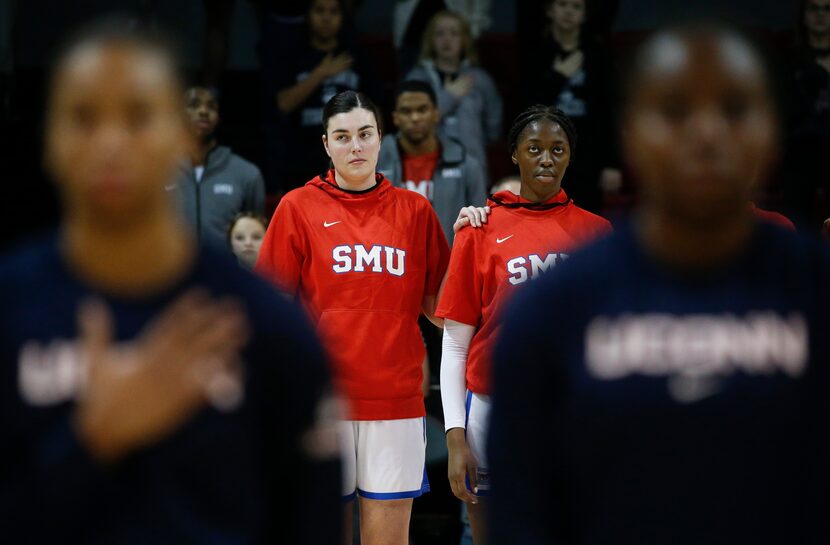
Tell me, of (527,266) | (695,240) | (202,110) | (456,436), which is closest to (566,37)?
(202,110)

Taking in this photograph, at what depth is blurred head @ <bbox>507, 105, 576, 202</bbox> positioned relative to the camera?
398 centimetres

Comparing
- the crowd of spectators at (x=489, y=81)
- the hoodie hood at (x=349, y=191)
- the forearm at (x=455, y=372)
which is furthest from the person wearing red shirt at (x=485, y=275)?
the crowd of spectators at (x=489, y=81)

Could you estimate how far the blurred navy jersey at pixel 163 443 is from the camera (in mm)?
1531

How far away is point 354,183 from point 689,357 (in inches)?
108

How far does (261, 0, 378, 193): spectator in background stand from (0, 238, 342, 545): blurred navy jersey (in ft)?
17.7

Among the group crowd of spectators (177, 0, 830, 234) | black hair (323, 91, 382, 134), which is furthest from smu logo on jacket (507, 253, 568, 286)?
crowd of spectators (177, 0, 830, 234)

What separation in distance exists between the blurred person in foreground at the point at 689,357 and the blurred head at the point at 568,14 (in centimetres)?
540

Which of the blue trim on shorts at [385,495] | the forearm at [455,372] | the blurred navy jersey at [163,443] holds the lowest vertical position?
the blue trim on shorts at [385,495]

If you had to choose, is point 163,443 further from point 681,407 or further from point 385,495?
point 385,495

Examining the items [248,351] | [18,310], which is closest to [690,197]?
[248,351]

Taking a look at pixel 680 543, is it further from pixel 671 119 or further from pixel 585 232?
pixel 585 232

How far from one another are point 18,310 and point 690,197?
87 centimetres

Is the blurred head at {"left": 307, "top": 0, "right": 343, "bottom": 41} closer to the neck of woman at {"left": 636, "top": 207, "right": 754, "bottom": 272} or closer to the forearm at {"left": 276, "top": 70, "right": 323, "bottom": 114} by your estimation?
the forearm at {"left": 276, "top": 70, "right": 323, "bottom": 114}

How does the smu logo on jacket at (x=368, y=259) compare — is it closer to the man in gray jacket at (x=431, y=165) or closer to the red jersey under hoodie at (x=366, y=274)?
the red jersey under hoodie at (x=366, y=274)
